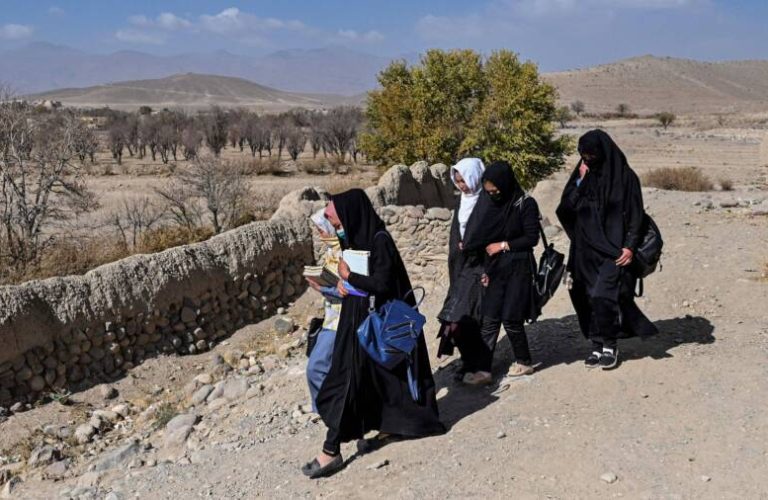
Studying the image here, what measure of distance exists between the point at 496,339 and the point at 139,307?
12.8 ft

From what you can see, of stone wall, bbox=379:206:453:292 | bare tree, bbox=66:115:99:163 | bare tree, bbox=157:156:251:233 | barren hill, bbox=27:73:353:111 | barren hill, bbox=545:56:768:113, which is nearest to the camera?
stone wall, bbox=379:206:453:292

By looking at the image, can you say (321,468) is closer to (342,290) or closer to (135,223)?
(342,290)

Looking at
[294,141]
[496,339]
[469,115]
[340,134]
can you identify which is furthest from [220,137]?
[496,339]

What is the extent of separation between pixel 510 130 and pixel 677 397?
43.8ft

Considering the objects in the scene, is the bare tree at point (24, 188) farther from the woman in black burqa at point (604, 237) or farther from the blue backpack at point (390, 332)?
the woman in black burqa at point (604, 237)

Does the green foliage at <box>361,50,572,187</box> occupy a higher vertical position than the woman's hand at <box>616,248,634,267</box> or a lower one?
higher

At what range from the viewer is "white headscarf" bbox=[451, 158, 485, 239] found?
4918 millimetres

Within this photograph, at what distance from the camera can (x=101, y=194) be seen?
72.4 ft

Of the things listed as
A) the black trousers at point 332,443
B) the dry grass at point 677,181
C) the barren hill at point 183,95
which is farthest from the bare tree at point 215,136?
the barren hill at point 183,95

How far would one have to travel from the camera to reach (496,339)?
5.09 meters

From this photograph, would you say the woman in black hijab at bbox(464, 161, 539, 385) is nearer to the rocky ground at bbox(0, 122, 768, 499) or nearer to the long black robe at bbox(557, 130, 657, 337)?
the long black robe at bbox(557, 130, 657, 337)

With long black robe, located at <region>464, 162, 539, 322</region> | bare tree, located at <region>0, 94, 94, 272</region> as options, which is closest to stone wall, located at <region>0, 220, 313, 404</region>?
bare tree, located at <region>0, 94, 94, 272</region>

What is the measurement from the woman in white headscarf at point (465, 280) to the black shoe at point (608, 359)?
0.85 m

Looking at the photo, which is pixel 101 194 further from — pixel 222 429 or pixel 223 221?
pixel 222 429
